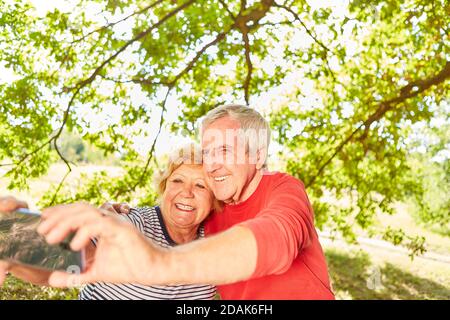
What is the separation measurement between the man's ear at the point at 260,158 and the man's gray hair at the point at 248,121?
0.08ft

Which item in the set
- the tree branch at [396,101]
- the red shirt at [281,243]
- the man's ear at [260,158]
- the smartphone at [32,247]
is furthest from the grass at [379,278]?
the smartphone at [32,247]

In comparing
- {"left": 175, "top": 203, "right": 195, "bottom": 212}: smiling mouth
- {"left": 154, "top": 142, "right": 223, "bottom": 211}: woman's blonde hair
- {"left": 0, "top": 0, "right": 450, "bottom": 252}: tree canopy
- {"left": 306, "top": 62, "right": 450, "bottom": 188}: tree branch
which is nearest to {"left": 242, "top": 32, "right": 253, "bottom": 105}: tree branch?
{"left": 0, "top": 0, "right": 450, "bottom": 252}: tree canopy

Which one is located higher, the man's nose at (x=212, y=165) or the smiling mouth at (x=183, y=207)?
the man's nose at (x=212, y=165)

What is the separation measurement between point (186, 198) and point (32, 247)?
47.0 inches

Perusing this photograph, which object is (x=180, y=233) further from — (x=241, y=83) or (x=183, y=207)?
(x=241, y=83)

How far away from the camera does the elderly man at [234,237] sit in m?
0.78

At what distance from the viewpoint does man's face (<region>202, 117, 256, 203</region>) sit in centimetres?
183

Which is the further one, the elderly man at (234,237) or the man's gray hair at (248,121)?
the man's gray hair at (248,121)

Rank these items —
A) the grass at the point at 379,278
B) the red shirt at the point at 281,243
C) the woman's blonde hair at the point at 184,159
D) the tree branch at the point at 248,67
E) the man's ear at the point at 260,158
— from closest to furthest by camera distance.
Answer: the red shirt at the point at 281,243
the man's ear at the point at 260,158
the woman's blonde hair at the point at 184,159
the tree branch at the point at 248,67
the grass at the point at 379,278

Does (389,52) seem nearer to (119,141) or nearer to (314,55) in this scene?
(314,55)

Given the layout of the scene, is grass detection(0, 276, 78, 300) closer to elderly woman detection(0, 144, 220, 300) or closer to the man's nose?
elderly woman detection(0, 144, 220, 300)

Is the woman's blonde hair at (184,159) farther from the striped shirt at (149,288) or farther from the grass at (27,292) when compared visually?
the grass at (27,292)

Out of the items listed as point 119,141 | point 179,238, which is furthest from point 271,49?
point 179,238
